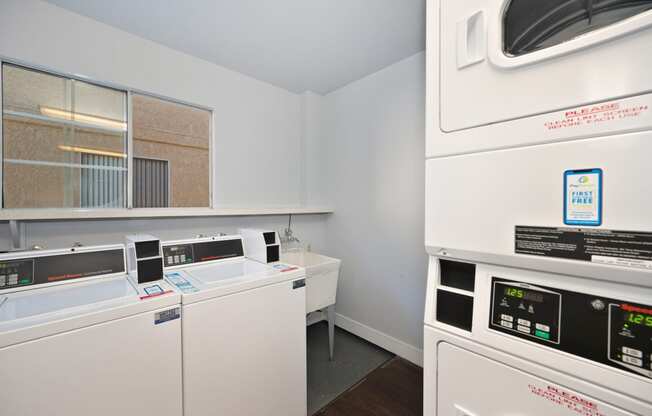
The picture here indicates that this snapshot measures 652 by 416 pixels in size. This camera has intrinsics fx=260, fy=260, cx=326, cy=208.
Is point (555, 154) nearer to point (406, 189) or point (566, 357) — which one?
point (566, 357)

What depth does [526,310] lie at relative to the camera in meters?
0.71

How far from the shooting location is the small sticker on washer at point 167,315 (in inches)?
42.4

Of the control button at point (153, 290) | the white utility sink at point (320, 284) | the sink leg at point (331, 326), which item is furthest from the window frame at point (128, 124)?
the sink leg at point (331, 326)

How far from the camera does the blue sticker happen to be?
1.99 ft

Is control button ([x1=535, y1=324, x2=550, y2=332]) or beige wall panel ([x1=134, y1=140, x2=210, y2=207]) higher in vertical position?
beige wall panel ([x1=134, y1=140, x2=210, y2=207])

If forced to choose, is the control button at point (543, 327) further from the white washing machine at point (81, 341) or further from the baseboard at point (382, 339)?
the baseboard at point (382, 339)

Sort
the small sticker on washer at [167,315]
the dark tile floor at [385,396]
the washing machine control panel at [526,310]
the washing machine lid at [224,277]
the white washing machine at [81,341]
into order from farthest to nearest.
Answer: the dark tile floor at [385,396] < the washing machine lid at [224,277] < the small sticker on washer at [167,315] < the white washing machine at [81,341] < the washing machine control panel at [526,310]

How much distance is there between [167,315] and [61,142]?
150 centimetres

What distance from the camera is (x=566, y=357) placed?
64 cm

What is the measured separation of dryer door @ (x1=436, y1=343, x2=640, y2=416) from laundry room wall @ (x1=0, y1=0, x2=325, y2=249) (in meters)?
1.97

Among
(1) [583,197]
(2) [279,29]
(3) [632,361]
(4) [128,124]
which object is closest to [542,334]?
(3) [632,361]

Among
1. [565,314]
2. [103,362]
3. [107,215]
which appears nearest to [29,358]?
[103,362]

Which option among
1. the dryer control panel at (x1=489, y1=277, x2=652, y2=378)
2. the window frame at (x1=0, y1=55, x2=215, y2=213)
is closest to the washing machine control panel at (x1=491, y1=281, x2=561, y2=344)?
the dryer control panel at (x1=489, y1=277, x2=652, y2=378)

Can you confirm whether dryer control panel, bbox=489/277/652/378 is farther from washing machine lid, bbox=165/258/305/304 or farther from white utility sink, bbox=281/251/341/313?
white utility sink, bbox=281/251/341/313
